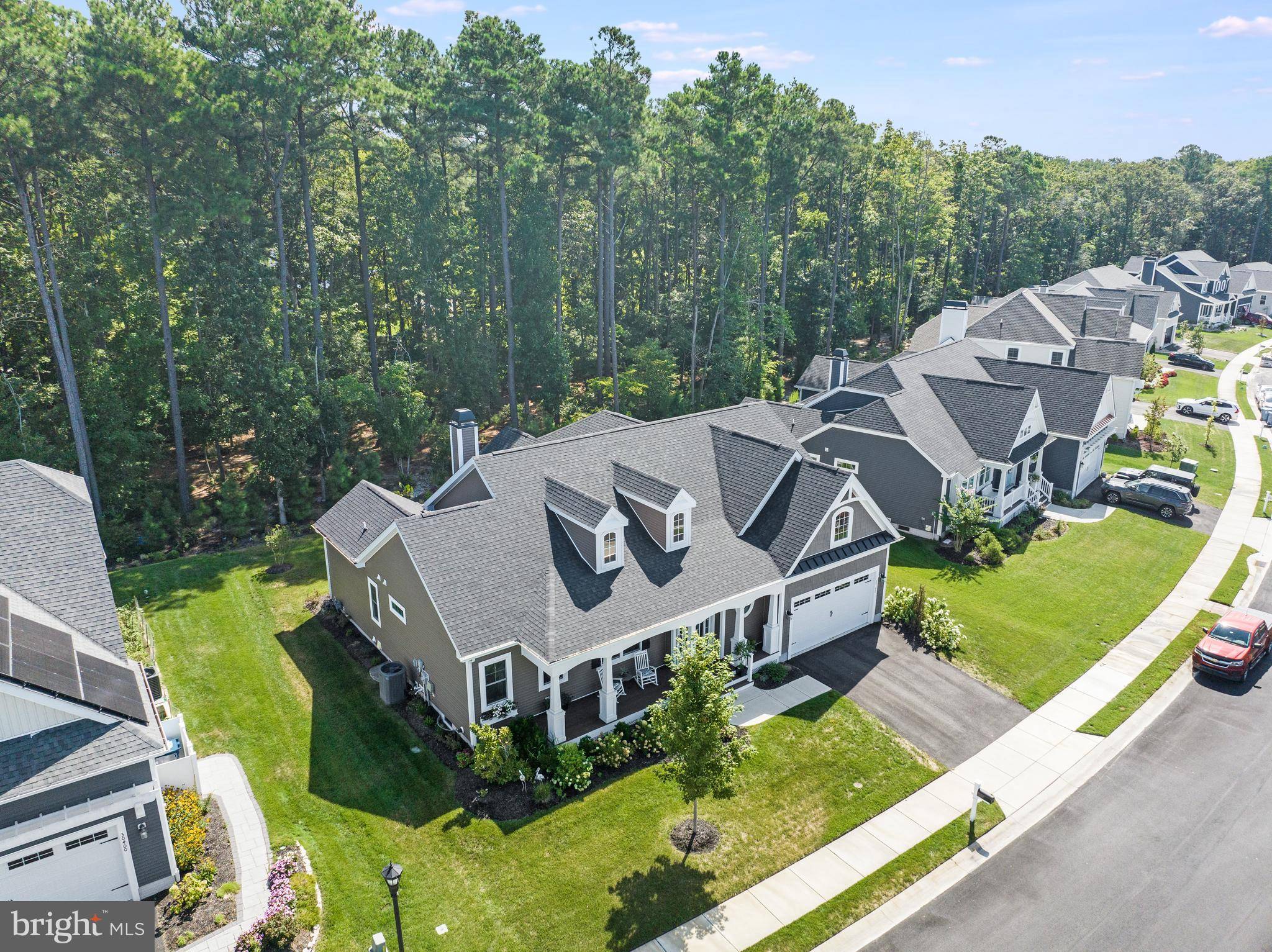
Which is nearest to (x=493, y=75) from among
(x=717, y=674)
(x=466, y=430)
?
(x=466, y=430)

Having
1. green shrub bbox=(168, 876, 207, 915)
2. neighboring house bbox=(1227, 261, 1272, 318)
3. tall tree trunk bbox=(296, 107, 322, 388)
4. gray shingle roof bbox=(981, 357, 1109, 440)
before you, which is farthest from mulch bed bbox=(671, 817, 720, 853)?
neighboring house bbox=(1227, 261, 1272, 318)

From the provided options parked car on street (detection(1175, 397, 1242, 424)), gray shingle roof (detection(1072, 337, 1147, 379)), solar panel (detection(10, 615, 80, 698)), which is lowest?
parked car on street (detection(1175, 397, 1242, 424))

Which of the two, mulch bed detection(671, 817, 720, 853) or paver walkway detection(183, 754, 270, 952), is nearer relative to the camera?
paver walkway detection(183, 754, 270, 952)

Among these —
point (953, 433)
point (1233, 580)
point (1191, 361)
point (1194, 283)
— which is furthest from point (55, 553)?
point (1194, 283)

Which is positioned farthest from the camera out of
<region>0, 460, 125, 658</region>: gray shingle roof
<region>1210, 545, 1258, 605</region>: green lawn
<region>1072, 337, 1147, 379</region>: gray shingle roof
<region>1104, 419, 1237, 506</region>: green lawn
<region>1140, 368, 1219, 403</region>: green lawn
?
<region>1140, 368, 1219, 403</region>: green lawn

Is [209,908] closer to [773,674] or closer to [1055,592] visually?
[773,674]

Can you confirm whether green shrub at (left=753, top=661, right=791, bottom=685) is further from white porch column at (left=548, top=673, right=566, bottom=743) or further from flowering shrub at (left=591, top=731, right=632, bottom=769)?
white porch column at (left=548, top=673, right=566, bottom=743)

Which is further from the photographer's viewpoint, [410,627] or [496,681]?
[410,627]

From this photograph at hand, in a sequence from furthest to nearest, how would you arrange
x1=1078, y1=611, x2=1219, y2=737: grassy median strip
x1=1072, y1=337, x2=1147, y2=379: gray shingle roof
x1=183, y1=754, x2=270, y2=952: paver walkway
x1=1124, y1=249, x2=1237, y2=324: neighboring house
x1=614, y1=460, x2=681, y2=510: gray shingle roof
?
x1=1124, y1=249, x2=1237, y2=324: neighboring house
x1=1072, y1=337, x2=1147, y2=379: gray shingle roof
x1=614, y1=460, x2=681, y2=510: gray shingle roof
x1=1078, y1=611, x2=1219, y2=737: grassy median strip
x1=183, y1=754, x2=270, y2=952: paver walkway
